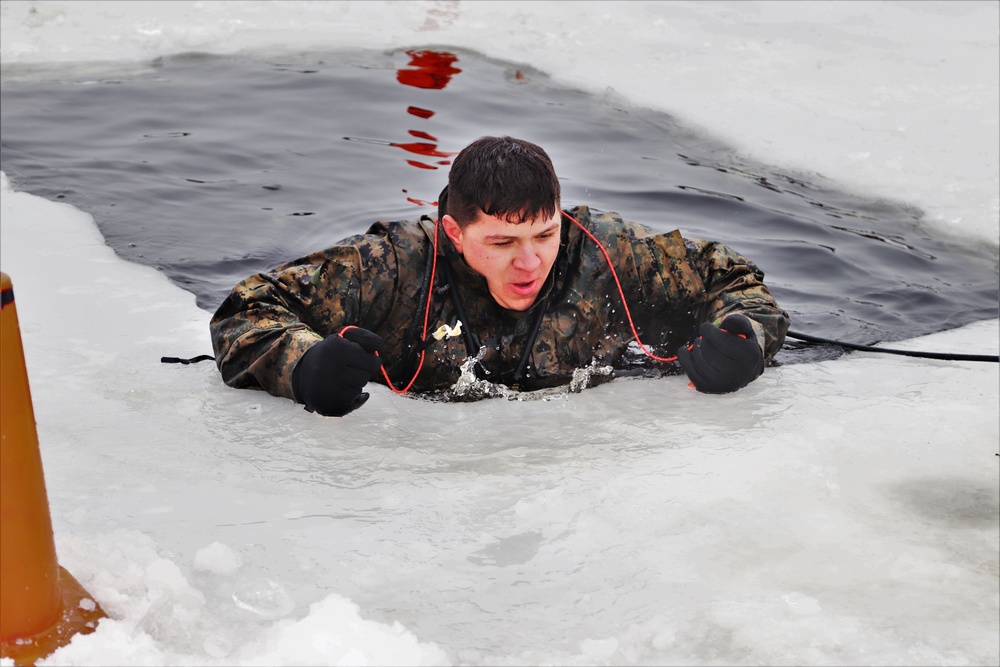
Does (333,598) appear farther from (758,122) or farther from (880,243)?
(758,122)

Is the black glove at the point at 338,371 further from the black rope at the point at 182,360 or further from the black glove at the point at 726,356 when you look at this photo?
the black glove at the point at 726,356

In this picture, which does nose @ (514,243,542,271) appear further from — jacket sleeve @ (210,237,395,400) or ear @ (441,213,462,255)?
jacket sleeve @ (210,237,395,400)

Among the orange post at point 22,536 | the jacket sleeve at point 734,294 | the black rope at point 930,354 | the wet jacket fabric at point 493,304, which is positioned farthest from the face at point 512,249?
the orange post at point 22,536

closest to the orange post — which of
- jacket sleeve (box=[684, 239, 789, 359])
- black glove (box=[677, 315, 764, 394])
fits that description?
black glove (box=[677, 315, 764, 394])

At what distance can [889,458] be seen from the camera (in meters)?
3.32

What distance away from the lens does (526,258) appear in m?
3.52

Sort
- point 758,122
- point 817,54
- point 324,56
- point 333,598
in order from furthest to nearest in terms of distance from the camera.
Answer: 1. point 324,56
2. point 817,54
3. point 758,122
4. point 333,598

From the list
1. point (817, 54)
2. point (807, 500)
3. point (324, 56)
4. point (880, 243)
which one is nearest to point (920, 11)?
point (817, 54)

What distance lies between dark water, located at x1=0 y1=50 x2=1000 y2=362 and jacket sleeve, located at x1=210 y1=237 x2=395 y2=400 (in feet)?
5.50

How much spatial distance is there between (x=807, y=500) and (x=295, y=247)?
149 inches

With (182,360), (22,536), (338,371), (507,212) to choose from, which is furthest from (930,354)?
(22,536)

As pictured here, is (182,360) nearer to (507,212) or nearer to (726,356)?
(507,212)

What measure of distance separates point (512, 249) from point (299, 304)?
0.71 m

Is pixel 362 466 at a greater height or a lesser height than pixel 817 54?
lesser
